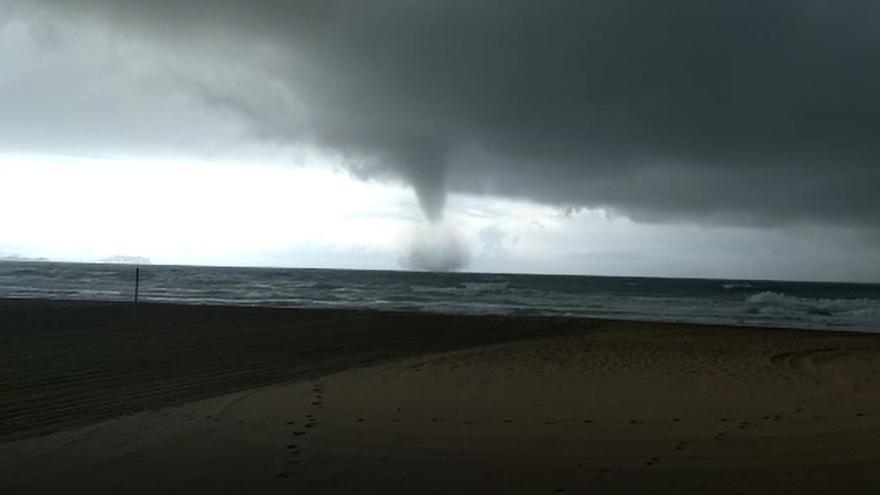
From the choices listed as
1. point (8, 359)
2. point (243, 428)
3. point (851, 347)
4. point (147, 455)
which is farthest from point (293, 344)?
point (851, 347)

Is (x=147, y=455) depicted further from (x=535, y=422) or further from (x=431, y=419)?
(x=535, y=422)

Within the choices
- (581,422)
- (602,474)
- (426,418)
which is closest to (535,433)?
(581,422)

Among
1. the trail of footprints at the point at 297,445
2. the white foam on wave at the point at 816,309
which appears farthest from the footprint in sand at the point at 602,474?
the white foam on wave at the point at 816,309

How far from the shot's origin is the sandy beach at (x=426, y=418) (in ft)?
16.8

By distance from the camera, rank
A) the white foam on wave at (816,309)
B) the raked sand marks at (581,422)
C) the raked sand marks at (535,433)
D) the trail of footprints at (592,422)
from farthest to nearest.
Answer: the white foam on wave at (816,309) < the raked sand marks at (581,422) < the trail of footprints at (592,422) < the raked sand marks at (535,433)

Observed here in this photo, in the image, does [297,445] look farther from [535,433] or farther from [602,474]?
[602,474]

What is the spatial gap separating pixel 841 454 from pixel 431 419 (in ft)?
12.3

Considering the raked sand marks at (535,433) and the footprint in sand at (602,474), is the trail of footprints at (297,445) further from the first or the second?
the footprint in sand at (602,474)

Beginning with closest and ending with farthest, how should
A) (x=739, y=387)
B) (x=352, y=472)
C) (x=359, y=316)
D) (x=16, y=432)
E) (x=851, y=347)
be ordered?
(x=352, y=472) < (x=16, y=432) < (x=739, y=387) < (x=851, y=347) < (x=359, y=316)

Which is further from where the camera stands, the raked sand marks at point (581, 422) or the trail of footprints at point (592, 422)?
the raked sand marks at point (581, 422)

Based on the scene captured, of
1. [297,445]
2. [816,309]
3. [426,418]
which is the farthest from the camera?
[816,309]

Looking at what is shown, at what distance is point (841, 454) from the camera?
579 centimetres

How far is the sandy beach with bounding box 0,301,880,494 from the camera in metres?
5.11

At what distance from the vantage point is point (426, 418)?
7.23 metres
